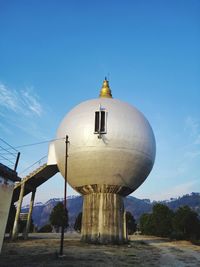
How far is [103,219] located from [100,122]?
1000cm

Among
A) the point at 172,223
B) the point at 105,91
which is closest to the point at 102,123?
the point at 105,91

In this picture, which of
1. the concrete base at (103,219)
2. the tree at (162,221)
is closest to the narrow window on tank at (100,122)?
the concrete base at (103,219)

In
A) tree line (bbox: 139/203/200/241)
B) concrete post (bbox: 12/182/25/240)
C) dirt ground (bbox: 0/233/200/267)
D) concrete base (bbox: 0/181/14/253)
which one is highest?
tree line (bbox: 139/203/200/241)

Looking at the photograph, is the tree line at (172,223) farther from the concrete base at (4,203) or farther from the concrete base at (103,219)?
the concrete base at (4,203)

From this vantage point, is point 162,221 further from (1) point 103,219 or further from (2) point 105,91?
(1) point 103,219

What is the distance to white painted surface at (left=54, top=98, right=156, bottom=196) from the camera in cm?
2806

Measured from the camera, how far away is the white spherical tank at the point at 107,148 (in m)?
28.1

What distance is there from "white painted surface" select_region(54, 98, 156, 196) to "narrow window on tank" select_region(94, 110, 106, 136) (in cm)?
43

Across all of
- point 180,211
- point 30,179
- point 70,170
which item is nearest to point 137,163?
point 70,170

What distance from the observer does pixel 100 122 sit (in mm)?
28344

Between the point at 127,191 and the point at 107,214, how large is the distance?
12.0 ft

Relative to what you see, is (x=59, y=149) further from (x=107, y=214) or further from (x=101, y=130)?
(x=107, y=214)

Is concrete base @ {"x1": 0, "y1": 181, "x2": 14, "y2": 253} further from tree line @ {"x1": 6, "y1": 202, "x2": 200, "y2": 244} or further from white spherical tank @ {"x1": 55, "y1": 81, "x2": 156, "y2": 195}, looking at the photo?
tree line @ {"x1": 6, "y1": 202, "x2": 200, "y2": 244}

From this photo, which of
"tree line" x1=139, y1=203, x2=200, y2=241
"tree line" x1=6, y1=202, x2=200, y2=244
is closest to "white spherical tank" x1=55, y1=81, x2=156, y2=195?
"tree line" x1=6, y1=202, x2=200, y2=244
